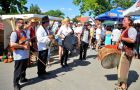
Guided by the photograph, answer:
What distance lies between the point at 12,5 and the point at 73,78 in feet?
127

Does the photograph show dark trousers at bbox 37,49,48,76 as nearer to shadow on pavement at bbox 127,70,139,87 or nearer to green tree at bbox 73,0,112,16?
shadow on pavement at bbox 127,70,139,87

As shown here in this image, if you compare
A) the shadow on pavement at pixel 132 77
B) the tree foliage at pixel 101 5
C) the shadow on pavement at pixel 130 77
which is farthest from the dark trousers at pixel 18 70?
the tree foliage at pixel 101 5

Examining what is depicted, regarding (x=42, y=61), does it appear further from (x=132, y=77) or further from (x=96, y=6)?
(x=96, y=6)

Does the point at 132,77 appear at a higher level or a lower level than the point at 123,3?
lower

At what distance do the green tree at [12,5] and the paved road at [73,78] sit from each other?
34696 millimetres

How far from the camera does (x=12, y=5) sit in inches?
1836

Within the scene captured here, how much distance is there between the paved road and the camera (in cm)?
855

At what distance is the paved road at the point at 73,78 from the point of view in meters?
8.55

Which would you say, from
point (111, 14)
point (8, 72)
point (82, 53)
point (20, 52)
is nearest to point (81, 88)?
point (20, 52)

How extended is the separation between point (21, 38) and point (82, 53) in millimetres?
6228

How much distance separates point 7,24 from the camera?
14555mm

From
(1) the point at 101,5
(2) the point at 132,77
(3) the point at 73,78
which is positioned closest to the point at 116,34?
(2) the point at 132,77

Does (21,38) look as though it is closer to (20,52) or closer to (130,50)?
(20,52)

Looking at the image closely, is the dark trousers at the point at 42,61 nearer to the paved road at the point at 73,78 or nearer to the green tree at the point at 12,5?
the paved road at the point at 73,78
